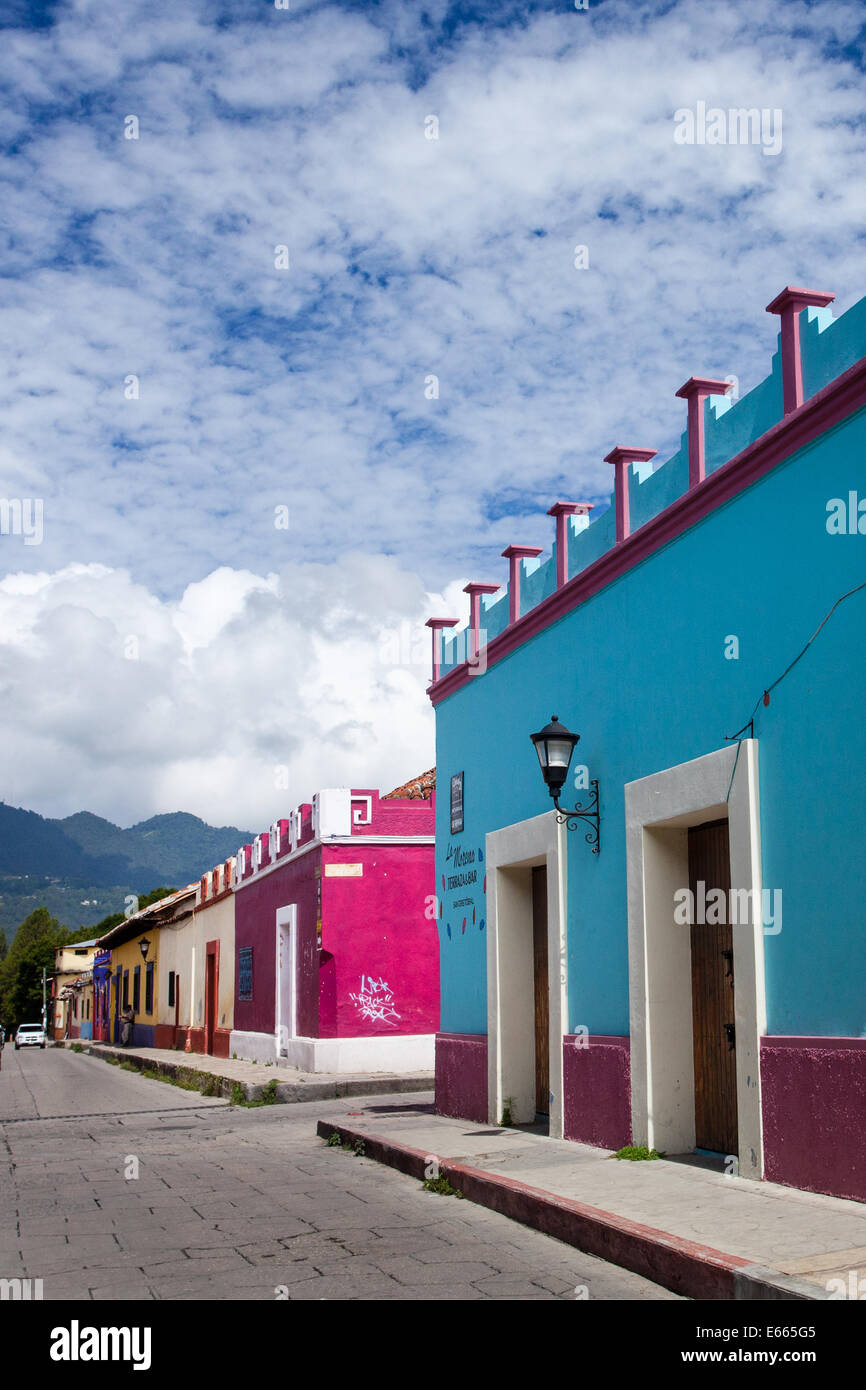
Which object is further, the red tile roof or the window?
the red tile roof

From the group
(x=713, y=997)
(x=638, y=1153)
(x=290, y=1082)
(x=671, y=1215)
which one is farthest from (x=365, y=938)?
(x=671, y=1215)

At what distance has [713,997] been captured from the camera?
8.41 m

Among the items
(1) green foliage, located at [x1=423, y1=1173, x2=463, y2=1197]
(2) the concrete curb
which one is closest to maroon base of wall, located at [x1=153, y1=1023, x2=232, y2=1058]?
(1) green foliage, located at [x1=423, y1=1173, x2=463, y2=1197]

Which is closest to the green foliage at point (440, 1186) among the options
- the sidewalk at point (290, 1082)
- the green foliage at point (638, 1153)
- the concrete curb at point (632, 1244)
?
the concrete curb at point (632, 1244)

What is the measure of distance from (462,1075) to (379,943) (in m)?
6.49

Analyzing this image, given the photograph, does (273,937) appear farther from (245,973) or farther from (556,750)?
(556,750)

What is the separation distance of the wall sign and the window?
478 inches

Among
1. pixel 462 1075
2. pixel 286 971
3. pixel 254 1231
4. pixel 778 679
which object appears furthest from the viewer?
pixel 286 971

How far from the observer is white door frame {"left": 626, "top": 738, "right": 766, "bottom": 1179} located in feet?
25.8

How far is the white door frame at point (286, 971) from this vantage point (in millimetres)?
20172

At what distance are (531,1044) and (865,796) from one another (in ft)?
17.9

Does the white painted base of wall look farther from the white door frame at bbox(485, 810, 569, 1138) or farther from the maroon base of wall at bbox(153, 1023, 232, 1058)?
the maroon base of wall at bbox(153, 1023, 232, 1058)

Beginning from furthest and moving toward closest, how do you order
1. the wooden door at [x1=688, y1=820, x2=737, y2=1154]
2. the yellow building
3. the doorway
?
1. the yellow building
2. the doorway
3. the wooden door at [x1=688, y1=820, x2=737, y2=1154]
